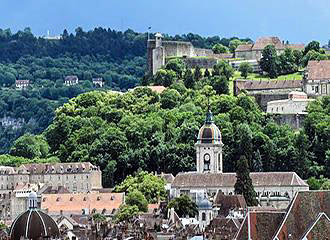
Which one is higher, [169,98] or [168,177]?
[169,98]

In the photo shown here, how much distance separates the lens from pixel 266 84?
14788 cm

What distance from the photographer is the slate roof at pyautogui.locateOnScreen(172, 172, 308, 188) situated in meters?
110

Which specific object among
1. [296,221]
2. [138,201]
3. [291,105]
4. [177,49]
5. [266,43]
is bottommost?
[296,221]

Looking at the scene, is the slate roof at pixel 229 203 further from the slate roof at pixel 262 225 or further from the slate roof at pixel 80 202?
the slate roof at pixel 262 225

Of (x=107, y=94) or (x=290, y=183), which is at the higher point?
(x=107, y=94)

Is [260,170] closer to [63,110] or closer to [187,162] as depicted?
[187,162]

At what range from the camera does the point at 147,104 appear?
14412cm

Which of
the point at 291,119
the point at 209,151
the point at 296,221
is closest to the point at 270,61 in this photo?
the point at 291,119

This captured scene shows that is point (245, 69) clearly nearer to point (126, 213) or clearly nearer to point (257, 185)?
point (257, 185)

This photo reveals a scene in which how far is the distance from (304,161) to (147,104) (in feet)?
84.5

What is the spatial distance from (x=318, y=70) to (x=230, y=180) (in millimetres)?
36854

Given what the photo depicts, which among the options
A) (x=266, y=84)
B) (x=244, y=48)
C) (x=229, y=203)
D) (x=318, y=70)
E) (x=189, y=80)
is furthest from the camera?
(x=244, y=48)

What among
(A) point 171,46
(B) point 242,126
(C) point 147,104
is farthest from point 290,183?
(A) point 171,46

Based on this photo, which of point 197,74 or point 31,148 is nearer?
point 31,148
